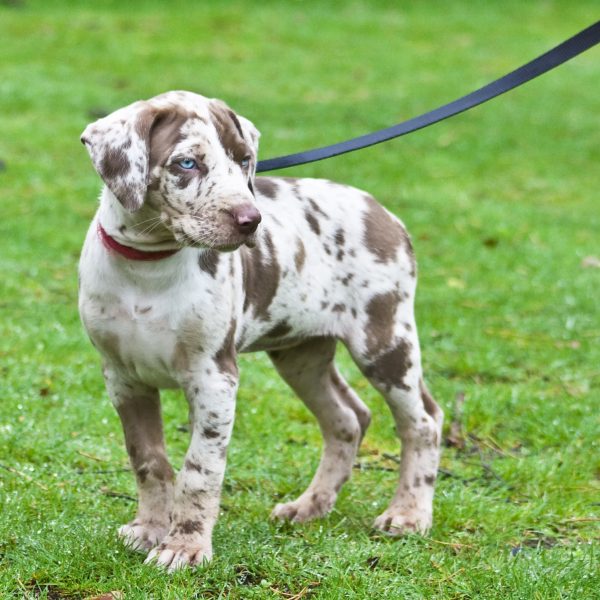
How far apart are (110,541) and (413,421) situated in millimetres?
1366

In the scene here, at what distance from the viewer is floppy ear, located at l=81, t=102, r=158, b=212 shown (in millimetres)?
3904

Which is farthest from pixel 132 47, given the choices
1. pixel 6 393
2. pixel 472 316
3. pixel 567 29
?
pixel 6 393

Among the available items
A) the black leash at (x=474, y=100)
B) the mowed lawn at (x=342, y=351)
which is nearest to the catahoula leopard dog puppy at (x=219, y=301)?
the black leash at (x=474, y=100)

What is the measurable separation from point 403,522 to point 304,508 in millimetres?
422

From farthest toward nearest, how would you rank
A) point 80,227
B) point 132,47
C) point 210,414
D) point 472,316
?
point 132,47 < point 80,227 < point 472,316 < point 210,414

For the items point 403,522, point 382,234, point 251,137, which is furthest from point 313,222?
point 403,522

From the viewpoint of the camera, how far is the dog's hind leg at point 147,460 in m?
4.52

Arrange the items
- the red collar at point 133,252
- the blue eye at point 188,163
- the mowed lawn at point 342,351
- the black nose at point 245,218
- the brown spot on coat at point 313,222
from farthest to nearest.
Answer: the brown spot on coat at point 313,222 → the mowed lawn at point 342,351 → the red collar at point 133,252 → the blue eye at point 188,163 → the black nose at point 245,218

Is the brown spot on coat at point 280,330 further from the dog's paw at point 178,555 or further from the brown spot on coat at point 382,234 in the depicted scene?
the dog's paw at point 178,555

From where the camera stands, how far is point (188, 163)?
13.0ft

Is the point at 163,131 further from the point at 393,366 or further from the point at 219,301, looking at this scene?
the point at 393,366

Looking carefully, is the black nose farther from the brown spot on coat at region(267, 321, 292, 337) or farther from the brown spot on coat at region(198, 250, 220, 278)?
the brown spot on coat at region(267, 321, 292, 337)

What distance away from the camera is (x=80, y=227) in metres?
9.85

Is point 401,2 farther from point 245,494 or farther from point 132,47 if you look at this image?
point 245,494
